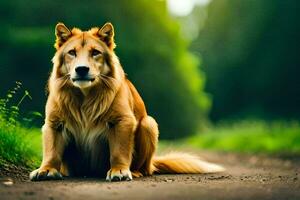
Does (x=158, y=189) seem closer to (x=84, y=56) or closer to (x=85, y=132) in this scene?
(x=85, y=132)

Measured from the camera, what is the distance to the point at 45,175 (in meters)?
7.92

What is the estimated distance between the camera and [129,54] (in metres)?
22.8

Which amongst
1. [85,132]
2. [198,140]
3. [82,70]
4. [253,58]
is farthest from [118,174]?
[253,58]

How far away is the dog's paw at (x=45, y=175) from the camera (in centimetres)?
789

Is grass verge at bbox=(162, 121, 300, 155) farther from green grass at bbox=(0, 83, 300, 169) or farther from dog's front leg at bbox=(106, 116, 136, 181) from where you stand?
dog's front leg at bbox=(106, 116, 136, 181)

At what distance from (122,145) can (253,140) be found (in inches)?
501

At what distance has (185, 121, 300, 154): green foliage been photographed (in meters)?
18.2

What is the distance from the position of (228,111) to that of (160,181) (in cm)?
3103

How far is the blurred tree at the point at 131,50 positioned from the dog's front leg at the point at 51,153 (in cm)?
999

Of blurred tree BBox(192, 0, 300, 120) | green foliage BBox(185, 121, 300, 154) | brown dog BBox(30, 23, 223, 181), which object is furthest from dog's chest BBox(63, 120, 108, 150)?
blurred tree BBox(192, 0, 300, 120)

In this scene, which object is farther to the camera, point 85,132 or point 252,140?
point 252,140

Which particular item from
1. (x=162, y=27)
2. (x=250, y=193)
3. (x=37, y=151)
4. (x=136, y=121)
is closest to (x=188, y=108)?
(x=162, y=27)

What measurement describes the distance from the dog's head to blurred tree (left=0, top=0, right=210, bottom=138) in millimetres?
9731

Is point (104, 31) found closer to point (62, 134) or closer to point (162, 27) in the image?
point (62, 134)
